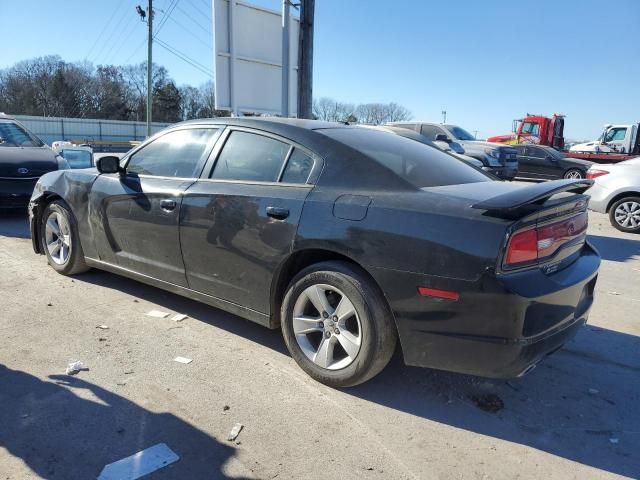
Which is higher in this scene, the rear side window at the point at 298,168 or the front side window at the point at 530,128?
the front side window at the point at 530,128

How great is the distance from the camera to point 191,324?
4.03 meters

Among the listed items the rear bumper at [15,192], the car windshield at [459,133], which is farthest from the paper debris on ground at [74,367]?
the car windshield at [459,133]

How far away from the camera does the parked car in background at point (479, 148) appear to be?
15291 millimetres

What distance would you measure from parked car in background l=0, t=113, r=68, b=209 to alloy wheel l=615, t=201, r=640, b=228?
400 inches

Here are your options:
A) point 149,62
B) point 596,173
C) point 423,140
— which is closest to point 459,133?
point 596,173

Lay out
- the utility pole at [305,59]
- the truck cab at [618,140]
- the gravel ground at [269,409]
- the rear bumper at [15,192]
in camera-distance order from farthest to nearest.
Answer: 1. the truck cab at [618,140]
2. the utility pole at [305,59]
3. the rear bumper at [15,192]
4. the gravel ground at [269,409]

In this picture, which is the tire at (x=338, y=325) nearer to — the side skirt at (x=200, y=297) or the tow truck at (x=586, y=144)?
the side skirt at (x=200, y=297)

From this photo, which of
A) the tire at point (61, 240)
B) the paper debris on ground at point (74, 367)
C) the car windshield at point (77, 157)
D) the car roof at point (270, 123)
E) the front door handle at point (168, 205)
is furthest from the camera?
the car windshield at point (77, 157)

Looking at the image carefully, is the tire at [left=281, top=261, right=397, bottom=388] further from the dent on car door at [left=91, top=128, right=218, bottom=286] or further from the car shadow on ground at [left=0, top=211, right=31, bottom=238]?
the car shadow on ground at [left=0, top=211, right=31, bottom=238]

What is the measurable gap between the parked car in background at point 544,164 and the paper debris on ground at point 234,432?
18.6 metres

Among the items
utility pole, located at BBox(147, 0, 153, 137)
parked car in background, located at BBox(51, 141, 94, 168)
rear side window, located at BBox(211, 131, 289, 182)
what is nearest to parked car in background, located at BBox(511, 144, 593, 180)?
parked car in background, located at BBox(51, 141, 94, 168)

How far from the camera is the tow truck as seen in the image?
21984 millimetres

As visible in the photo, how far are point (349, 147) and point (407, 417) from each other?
1.69 meters

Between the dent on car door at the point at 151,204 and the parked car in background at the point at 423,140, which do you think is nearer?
the dent on car door at the point at 151,204
